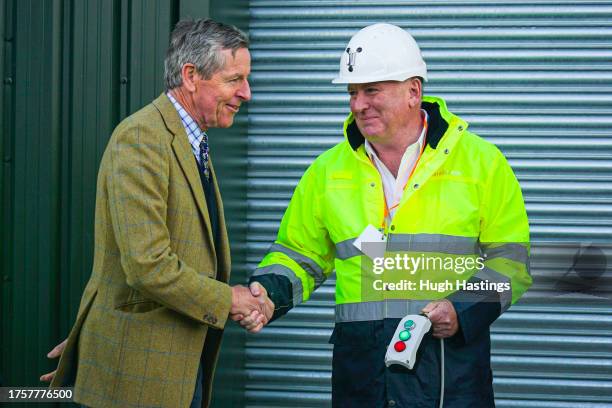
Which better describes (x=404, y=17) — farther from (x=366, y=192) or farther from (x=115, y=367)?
(x=115, y=367)

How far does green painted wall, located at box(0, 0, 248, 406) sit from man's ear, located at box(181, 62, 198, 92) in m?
1.26

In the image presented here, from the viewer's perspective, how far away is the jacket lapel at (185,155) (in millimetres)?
4043

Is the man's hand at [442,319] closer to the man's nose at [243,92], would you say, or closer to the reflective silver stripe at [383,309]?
the reflective silver stripe at [383,309]

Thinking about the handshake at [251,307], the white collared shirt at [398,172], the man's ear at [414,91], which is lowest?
the handshake at [251,307]

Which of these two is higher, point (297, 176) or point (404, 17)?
point (404, 17)

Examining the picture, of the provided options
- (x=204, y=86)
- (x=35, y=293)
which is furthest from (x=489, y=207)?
(x=35, y=293)

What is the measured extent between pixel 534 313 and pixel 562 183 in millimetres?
827

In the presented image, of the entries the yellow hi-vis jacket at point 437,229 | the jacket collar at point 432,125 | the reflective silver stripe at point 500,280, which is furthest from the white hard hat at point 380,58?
the reflective silver stripe at point 500,280

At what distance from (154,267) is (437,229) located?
134 centimetres

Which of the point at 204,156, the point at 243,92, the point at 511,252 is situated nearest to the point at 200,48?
the point at 243,92

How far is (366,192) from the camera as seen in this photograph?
4.54 meters

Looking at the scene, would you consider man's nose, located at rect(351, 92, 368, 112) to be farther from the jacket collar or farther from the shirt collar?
the shirt collar

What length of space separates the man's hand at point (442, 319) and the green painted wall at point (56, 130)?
74.3 inches

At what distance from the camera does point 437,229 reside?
14.6 feet
